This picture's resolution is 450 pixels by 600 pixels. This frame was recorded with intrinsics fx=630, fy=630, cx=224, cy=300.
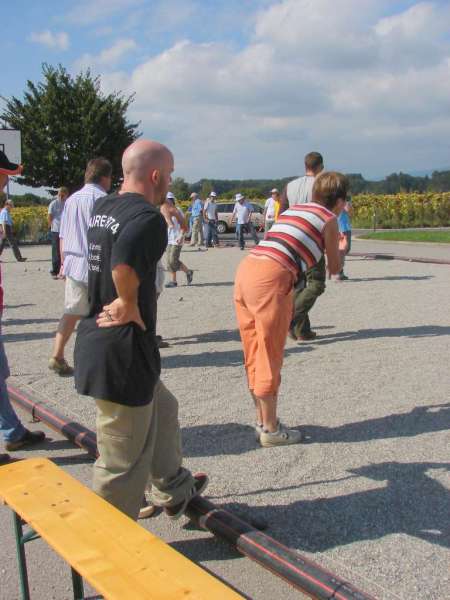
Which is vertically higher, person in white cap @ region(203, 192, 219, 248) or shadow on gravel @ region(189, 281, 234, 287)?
person in white cap @ region(203, 192, 219, 248)

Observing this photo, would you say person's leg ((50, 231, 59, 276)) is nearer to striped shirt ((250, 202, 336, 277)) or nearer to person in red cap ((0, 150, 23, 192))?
person in red cap ((0, 150, 23, 192))

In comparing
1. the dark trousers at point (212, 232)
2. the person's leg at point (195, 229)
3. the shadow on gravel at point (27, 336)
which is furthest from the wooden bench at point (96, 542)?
the person's leg at point (195, 229)

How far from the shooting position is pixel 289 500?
3574 millimetres

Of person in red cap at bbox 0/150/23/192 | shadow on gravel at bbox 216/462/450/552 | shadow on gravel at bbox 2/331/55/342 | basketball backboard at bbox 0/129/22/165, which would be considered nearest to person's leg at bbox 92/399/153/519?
shadow on gravel at bbox 216/462/450/552

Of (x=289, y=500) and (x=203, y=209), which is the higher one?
(x=203, y=209)

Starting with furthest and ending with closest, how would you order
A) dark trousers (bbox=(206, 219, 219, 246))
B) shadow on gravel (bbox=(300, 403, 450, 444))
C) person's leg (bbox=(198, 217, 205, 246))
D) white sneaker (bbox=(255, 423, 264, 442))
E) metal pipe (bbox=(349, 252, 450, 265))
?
1. person's leg (bbox=(198, 217, 205, 246))
2. dark trousers (bbox=(206, 219, 219, 246))
3. metal pipe (bbox=(349, 252, 450, 265))
4. shadow on gravel (bbox=(300, 403, 450, 444))
5. white sneaker (bbox=(255, 423, 264, 442))

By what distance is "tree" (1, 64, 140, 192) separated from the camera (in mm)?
38312

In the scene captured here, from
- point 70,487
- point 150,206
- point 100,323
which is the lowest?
point 70,487

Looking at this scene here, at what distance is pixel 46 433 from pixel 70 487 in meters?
2.10

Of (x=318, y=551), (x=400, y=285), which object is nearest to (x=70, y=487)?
(x=318, y=551)

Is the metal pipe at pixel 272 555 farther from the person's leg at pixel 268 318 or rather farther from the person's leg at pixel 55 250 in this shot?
the person's leg at pixel 55 250

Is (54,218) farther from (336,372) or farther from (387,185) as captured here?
(387,185)

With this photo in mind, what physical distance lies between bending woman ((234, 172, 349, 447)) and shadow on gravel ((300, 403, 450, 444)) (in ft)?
0.83

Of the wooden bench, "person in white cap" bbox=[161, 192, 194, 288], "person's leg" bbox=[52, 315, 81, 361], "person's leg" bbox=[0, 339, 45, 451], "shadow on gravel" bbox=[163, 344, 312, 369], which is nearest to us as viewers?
the wooden bench
